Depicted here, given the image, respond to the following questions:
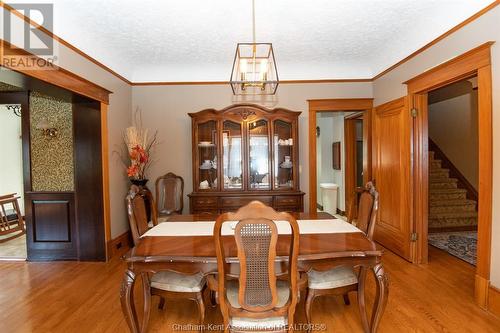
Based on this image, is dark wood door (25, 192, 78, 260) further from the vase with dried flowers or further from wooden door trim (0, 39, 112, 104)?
wooden door trim (0, 39, 112, 104)

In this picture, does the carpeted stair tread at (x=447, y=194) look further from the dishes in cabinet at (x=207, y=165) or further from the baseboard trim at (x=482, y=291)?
the dishes in cabinet at (x=207, y=165)

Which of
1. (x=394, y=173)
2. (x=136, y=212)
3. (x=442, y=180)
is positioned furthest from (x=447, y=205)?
(x=136, y=212)

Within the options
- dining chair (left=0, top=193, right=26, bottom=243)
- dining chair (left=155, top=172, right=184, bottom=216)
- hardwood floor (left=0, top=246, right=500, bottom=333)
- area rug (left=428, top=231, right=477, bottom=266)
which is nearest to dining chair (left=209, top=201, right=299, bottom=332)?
hardwood floor (left=0, top=246, right=500, bottom=333)

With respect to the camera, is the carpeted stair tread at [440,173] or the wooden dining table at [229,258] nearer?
the wooden dining table at [229,258]

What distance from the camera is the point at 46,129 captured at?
12.0ft

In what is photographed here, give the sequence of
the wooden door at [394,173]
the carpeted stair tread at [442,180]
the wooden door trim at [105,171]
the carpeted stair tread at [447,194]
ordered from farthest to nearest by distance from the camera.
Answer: the carpeted stair tread at [442,180]
the carpeted stair tread at [447,194]
the wooden door trim at [105,171]
the wooden door at [394,173]

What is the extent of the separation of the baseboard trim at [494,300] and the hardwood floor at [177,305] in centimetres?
5

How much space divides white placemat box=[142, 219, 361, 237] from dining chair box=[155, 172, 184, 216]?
163 cm

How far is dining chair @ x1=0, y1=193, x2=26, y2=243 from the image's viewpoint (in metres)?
4.62

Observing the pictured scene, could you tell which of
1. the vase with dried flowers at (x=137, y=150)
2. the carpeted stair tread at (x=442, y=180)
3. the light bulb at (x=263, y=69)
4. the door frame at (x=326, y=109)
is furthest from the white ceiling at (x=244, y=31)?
the carpeted stair tread at (x=442, y=180)

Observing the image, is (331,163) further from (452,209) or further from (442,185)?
(452,209)

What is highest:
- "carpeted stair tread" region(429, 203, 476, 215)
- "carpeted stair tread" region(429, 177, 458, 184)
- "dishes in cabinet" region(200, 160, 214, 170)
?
"dishes in cabinet" region(200, 160, 214, 170)

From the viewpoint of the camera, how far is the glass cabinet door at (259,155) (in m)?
4.12

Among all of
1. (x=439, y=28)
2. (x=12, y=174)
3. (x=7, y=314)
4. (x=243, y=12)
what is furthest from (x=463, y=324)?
(x=12, y=174)
